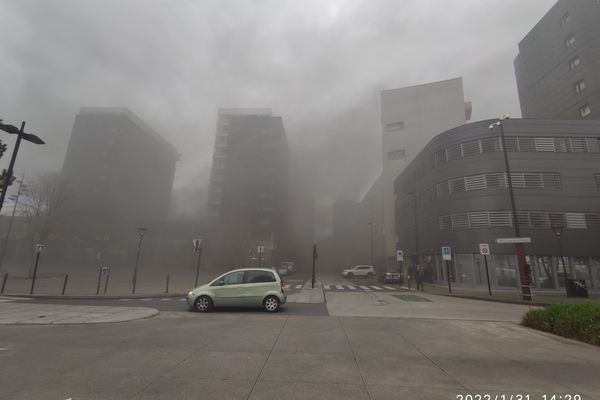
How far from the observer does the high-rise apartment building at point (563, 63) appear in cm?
3303

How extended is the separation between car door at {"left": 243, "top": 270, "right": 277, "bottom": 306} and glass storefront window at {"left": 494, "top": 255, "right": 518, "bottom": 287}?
20.9 metres

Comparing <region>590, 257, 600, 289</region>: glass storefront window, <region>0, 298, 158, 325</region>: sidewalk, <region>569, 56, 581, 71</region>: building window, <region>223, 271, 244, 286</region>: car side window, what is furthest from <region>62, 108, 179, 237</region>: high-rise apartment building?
<region>569, 56, 581, 71</region>: building window

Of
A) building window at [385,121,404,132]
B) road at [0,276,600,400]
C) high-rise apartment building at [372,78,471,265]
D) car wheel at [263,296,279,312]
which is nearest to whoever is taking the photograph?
road at [0,276,600,400]

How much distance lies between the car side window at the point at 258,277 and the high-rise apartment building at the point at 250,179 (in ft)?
118

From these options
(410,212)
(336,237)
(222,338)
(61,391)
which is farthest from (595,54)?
(336,237)

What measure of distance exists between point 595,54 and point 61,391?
4993 cm

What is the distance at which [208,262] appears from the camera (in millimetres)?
42281

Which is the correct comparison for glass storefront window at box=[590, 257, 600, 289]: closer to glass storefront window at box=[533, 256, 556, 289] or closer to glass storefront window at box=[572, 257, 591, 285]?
glass storefront window at box=[572, 257, 591, 285]

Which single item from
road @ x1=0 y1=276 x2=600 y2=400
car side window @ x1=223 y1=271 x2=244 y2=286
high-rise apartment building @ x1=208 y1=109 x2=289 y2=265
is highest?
high-rise apartment building @ x1=208 y1=109 x2=289 y2=265

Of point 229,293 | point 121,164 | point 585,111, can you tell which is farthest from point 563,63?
point 121,164

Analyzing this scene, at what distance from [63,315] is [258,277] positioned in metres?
5.71

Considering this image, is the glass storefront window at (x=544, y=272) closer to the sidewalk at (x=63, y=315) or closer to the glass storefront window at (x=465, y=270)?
the glass storefront window at (x=465, y=270)

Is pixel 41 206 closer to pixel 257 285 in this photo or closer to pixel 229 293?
pixel 229 293

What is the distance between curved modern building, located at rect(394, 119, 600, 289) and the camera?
74.8 ft
